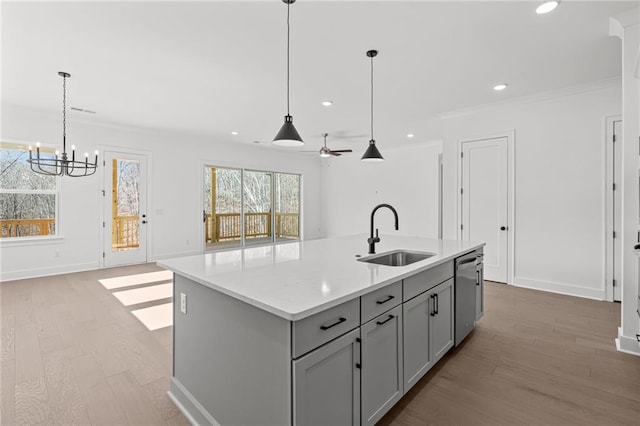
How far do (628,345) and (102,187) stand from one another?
7410mm

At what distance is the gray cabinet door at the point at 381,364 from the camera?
1.53m

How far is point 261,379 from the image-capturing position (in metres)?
1.32

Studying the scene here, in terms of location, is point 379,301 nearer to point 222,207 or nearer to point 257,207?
point 222,207

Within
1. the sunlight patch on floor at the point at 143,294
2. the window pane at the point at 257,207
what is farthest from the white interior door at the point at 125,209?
the window pane at the point at 257,207

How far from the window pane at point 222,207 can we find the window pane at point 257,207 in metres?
0.22

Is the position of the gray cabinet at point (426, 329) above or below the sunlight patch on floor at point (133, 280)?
above

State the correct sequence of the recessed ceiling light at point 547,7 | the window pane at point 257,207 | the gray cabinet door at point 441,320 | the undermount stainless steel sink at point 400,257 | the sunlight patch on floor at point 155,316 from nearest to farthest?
the gray cabinet door at point 441,320 < the recessed ceiling light at point 547,7 < the undermount stainless steel sink at point 400,257 < the sunlight patch on floor at point 155,316 < the window pane at point 257,207

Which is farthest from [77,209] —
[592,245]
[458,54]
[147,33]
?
[592,245]

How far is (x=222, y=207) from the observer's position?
7.82 m

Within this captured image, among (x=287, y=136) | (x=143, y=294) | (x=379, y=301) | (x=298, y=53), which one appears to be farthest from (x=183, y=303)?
(x=143, y=294)

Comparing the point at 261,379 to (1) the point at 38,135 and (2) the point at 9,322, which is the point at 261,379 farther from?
(1) the point at 38,135

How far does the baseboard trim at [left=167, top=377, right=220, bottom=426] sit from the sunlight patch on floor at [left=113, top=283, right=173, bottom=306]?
224 centimetres

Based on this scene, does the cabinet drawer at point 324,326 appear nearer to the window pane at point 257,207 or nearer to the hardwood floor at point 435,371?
the hardwood floor at point 435,371

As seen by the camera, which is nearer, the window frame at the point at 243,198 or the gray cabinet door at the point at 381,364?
the gray cabinet door at the point at 381,364
